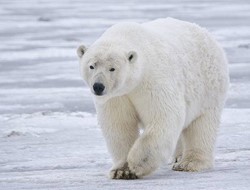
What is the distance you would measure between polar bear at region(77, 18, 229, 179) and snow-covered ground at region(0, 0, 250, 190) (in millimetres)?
186

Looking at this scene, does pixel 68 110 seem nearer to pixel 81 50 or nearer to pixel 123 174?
pixel 123 174

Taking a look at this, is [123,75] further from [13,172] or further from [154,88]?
[13,172]

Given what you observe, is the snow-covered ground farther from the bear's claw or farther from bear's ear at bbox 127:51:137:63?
bear's ear at bbox 127:51:137:63

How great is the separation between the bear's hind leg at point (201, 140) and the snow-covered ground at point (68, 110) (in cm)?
12

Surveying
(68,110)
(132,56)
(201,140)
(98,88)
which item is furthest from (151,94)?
(68,110)

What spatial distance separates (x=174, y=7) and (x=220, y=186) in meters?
17.1

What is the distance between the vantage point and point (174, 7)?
71.1 feet

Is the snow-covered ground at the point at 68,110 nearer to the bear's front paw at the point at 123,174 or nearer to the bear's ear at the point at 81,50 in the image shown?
the bear's front paw at the point at 123,174

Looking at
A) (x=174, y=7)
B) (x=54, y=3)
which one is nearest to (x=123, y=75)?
(x=174, y=7)

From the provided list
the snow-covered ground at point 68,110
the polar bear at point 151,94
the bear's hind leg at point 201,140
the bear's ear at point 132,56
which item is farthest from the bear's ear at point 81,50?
the bear's hind leg at point 201,140

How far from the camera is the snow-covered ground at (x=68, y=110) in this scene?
18.0ft

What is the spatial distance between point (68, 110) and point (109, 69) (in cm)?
378

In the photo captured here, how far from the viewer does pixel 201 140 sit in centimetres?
625

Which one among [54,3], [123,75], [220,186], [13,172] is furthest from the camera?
[54,3]
